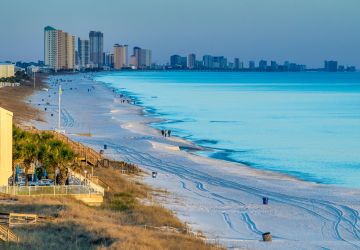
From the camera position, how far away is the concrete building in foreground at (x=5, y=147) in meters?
28.0

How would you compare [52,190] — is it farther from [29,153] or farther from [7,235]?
[7,235]

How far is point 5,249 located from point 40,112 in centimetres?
6212

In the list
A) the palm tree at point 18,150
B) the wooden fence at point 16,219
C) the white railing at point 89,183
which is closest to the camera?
the wooden fence at point 16,219

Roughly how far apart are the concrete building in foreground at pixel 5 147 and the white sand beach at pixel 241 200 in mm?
6561

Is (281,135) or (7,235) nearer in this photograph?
(7,235)

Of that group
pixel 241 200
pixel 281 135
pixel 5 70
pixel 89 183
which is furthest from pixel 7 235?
pixel 5 70

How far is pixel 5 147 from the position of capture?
1126 inches

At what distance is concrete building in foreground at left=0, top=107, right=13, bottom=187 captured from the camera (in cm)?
2798

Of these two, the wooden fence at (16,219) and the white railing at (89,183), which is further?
the white railing at (89,183)

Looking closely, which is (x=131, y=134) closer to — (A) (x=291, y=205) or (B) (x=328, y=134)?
(B) (x=328, y=134)

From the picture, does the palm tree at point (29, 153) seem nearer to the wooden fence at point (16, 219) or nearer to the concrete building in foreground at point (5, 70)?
the wooden fence at point (16, 219)

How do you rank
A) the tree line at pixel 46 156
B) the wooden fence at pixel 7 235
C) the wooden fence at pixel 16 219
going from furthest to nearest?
the tree line at pixel 46 156, the wooden fence at pixel 16 219, the wooden fence at pixel 7 235

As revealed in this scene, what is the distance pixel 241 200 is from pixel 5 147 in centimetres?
1120

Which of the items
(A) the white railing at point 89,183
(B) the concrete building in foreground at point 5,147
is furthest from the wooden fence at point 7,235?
(A) the white railing at point 89,183
